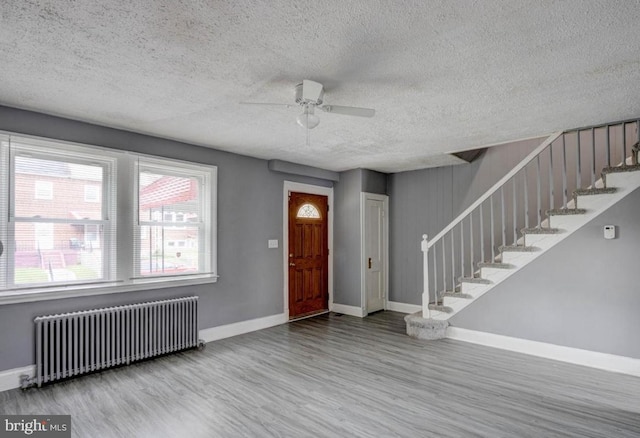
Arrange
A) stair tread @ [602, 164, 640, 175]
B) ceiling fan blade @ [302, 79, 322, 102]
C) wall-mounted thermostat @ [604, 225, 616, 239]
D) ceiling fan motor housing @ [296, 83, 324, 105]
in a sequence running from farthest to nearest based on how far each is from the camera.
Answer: wall-mounted thermostat @ [604, 225, 616, 239] → stair tread @ [602, 164, 640, 175] → ceiling fan motor housing @ [296, 83, 324, 105] → ceiling fan blade @ [302, 79, 322, 102]

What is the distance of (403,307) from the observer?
659cm

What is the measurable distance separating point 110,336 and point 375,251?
4.36 metres

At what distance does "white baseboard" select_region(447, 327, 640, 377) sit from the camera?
145 inches

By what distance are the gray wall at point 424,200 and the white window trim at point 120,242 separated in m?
3.47

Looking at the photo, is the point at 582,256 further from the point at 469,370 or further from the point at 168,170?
the point at 168,170

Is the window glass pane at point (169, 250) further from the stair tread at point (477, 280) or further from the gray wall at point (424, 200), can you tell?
the gray wall at point (424, 200)

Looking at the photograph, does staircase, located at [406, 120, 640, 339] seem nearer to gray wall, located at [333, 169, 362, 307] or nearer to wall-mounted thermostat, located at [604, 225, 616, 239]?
wall-mounted thermostat, located at [604, 225, 616, 239]

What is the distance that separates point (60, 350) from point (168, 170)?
225cm

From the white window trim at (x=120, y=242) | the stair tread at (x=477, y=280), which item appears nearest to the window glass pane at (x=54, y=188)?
the white window trim at (x=120, y=242)

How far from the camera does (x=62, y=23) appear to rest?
1.99 metres

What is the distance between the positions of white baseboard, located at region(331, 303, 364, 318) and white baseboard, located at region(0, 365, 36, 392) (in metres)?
4.42

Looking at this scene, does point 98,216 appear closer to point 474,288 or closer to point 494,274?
point 474,288

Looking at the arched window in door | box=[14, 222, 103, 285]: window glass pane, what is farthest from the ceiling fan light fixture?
the arched window in door

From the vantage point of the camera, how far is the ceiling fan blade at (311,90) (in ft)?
8.66
